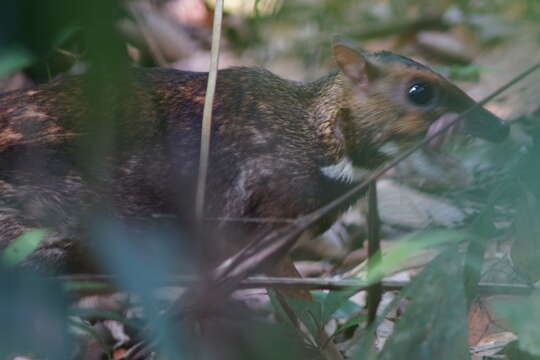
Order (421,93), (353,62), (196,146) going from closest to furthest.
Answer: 1. (196,146)
2. (421,93)
3. (353,62)

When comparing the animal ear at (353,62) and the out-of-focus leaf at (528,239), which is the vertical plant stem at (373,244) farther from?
the animal ear at (353,62)

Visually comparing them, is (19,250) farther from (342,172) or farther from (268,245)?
(342,172)

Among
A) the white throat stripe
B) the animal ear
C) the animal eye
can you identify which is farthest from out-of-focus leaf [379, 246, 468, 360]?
the animal ear

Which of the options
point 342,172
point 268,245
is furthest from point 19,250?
point 342,172

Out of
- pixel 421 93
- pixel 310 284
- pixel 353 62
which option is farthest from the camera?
pixel 353 62

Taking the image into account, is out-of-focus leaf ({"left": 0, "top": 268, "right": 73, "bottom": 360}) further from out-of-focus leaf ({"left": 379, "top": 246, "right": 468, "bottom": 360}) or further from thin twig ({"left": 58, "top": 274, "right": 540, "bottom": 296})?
out-of-focus leaf ({"left": 379, "top": 246, "right": 468, "bottom": 360})

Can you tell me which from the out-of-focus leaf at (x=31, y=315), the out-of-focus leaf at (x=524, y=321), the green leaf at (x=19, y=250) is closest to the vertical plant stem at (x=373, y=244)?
the out-of-focus leaf at (x=524, y=321)
